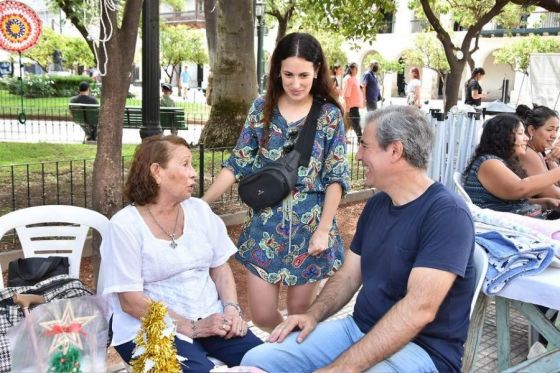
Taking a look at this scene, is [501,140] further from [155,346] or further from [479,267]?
[155,346]

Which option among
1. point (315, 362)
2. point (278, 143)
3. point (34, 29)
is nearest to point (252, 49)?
point (34, 29)

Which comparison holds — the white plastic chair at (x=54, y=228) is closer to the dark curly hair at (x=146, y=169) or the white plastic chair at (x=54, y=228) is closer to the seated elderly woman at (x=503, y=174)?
the dark curly hair at (x=146, y=169)

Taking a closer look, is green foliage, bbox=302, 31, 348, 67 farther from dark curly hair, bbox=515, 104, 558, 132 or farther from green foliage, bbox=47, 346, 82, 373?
green foliage, bbox=47, 346, 82, 373

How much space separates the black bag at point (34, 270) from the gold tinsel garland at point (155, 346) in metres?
1.00

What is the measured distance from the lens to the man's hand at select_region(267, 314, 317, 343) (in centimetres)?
225

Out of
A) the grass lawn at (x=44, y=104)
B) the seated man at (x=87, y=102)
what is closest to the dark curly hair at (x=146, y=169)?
the seated man at (x=87, y=102)

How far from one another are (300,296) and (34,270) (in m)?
1.19

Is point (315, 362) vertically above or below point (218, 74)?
below

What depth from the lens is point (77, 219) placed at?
107 inches

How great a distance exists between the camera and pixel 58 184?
6.91 m

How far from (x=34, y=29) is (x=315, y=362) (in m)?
6.97

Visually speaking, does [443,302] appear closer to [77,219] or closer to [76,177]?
[77,219]

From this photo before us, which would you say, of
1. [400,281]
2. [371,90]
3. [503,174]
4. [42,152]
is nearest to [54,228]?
[400,281]

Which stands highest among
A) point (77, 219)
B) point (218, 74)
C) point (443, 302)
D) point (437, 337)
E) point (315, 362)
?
point (218, 74)
